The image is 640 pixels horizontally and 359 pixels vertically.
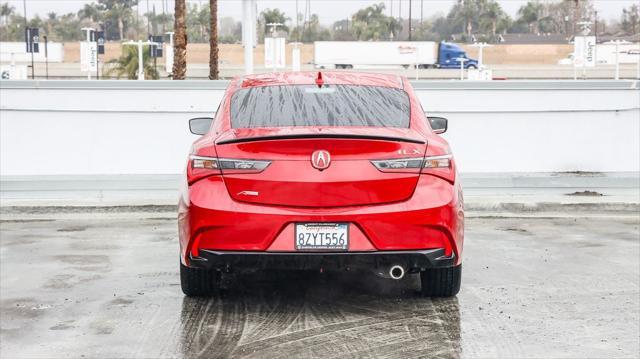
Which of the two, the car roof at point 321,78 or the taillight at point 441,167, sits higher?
the car roof at point 321,78

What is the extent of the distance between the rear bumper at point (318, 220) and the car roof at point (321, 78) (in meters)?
1.40

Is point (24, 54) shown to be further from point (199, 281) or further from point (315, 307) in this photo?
point (315, 307)

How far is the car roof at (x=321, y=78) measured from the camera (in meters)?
7.85

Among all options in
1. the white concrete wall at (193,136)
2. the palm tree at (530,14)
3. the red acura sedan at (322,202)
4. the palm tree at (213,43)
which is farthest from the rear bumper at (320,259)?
the palm tree at (530,14)

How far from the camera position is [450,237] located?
6723mm

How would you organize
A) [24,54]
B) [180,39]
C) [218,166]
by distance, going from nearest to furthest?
1. [218,166]
2. [180,39]
3. [24,54]

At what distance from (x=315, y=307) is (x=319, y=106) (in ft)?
4.50

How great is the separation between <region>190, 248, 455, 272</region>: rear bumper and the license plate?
4 cm

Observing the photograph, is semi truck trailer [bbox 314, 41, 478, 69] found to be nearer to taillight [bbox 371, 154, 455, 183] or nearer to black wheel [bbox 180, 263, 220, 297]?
black wheel [bbox 180, 263, 220, 297]

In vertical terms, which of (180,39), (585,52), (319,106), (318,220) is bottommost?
(318,220)

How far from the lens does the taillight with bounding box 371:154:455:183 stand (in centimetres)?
658

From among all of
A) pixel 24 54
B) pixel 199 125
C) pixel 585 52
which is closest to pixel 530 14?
pixel 24 54

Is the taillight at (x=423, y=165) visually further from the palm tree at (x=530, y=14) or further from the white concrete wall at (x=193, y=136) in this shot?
the palm tree at (x=530, y=14)

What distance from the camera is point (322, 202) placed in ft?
21.4
